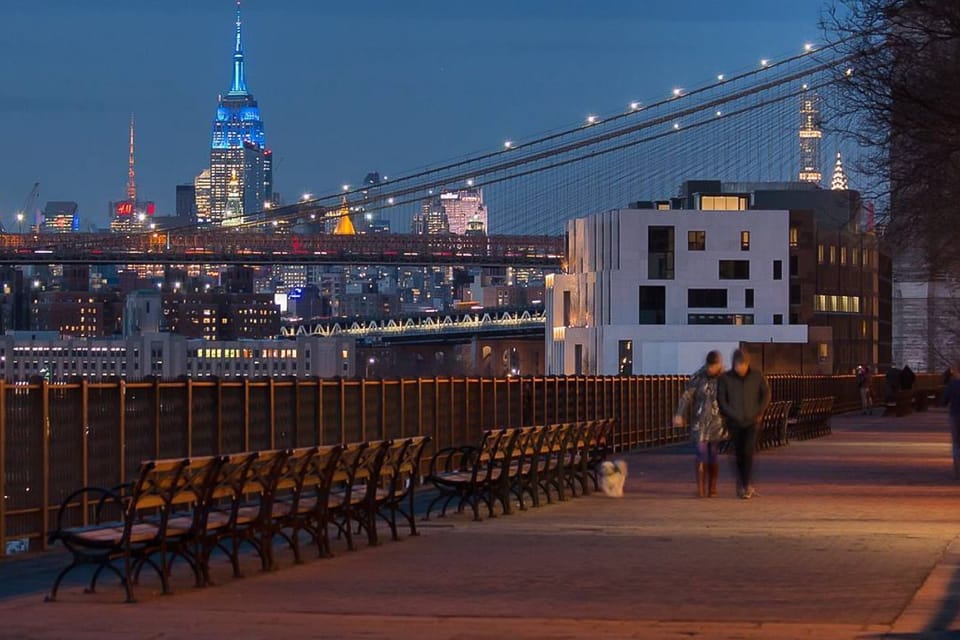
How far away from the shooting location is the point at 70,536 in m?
14.0

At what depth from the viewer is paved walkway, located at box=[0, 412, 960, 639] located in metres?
13.0

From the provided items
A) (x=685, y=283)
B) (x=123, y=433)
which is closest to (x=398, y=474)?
(x=123, y=433)

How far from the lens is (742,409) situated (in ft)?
83.9

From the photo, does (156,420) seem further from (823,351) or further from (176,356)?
(176,356)

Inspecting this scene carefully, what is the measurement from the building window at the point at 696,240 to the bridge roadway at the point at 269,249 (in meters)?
18.2

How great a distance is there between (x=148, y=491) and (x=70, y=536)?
2.33 ft

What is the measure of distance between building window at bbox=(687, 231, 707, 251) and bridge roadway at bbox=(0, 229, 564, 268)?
18.2 m

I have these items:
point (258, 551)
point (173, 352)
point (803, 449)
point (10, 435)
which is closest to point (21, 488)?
point (10, 435)

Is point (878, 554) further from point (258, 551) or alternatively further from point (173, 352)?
point (173, 352)

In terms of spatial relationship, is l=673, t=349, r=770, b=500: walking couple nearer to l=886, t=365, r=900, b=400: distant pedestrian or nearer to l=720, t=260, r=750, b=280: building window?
l=886, t=365, r=900, b=400: distant pedestrian

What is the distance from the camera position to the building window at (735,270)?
117500mm

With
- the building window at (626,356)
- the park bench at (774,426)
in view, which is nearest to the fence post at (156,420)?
the park bench at (774,426)

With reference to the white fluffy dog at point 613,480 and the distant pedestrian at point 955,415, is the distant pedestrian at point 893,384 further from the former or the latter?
the white fluffy dog at point 613,480

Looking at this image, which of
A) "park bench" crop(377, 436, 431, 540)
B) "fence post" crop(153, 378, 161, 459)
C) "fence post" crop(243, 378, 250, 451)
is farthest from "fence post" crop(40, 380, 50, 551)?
"fence post" crop(243, 378, 250, 451)
